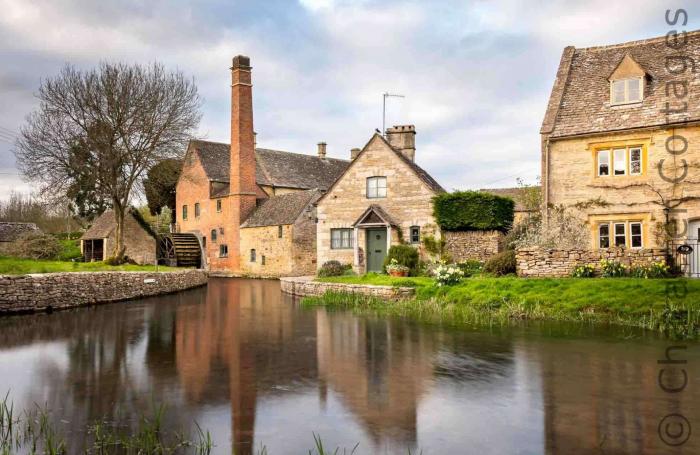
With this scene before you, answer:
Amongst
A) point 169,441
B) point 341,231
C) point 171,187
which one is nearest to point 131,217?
point 171,187

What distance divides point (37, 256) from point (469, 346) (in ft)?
81.2

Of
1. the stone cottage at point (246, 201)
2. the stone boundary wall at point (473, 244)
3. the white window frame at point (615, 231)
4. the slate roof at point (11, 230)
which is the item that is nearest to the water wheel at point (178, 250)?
the stone cottage at point (246, 201)

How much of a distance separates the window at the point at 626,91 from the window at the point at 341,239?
43.0 feet

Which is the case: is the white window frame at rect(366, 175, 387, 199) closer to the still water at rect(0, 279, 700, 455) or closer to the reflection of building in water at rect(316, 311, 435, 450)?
the reflection of building in water at rect(316, 311, 435, 450)

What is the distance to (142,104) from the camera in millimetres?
29922

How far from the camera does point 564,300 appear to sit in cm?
1558

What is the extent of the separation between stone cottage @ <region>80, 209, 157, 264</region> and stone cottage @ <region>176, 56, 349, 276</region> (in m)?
4.69

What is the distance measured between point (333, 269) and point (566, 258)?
12.3m

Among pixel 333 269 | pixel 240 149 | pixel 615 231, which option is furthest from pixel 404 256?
pixel 240 149

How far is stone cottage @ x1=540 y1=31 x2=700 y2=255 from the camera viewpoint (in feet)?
64.5

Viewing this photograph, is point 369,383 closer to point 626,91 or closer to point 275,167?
point 626,91

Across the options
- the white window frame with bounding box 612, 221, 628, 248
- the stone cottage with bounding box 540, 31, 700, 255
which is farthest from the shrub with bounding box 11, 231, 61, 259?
the white window frame with bounding box 612, 221, 628, 248

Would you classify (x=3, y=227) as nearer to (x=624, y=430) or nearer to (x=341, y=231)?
(x=341, y=231)

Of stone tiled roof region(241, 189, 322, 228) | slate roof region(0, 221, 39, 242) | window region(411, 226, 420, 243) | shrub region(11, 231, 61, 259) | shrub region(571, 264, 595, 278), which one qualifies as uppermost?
stone tiled roof region(241, 189, 322, 228)
